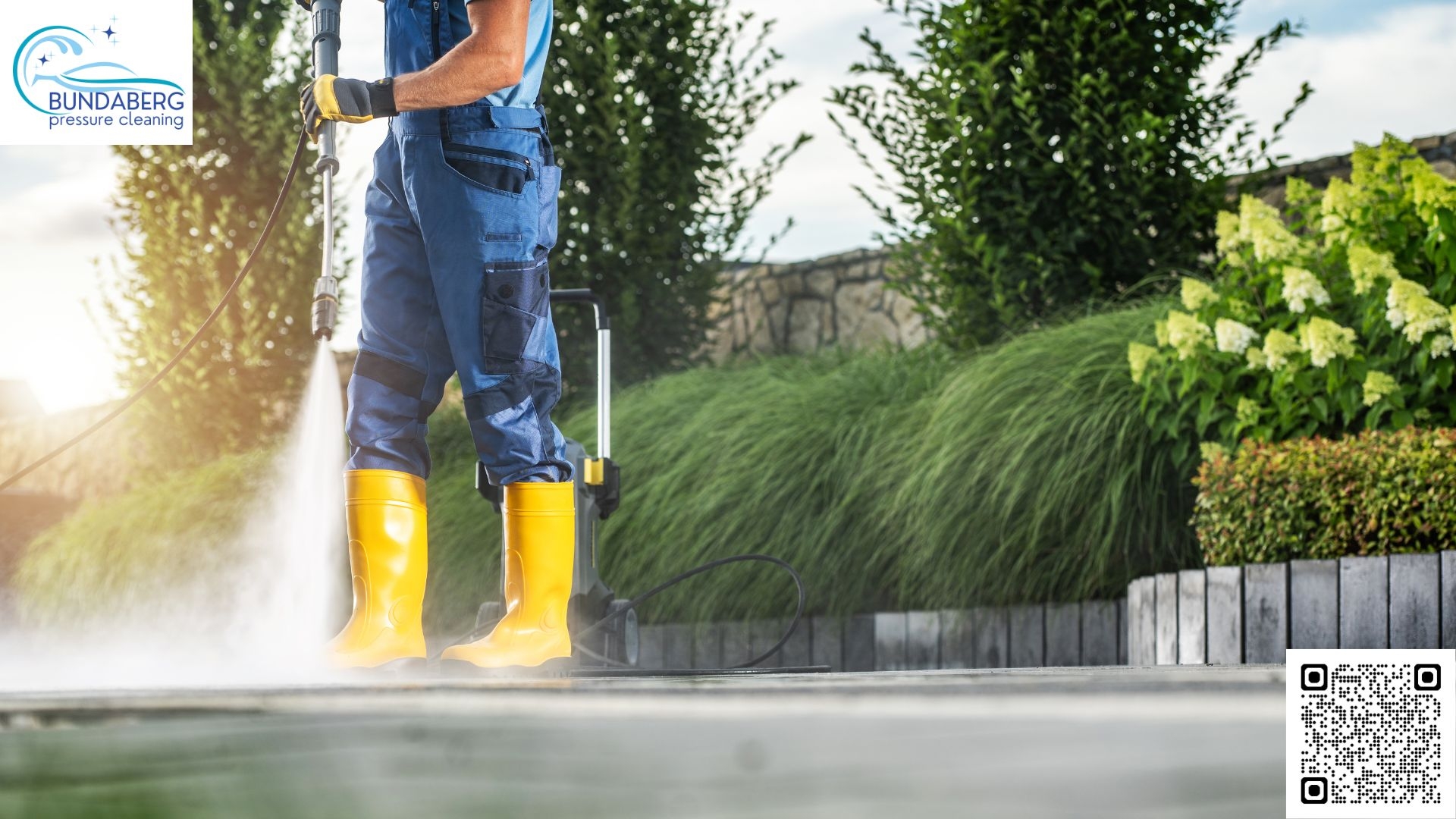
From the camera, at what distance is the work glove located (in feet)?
6.98

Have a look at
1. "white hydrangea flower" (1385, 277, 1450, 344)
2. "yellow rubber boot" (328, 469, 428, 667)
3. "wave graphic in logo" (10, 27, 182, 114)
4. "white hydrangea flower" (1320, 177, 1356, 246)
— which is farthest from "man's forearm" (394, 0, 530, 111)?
"white hydrangea flower" (1320, 177, 1356, 246)

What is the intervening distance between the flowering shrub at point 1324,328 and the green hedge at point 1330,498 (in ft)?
1.03

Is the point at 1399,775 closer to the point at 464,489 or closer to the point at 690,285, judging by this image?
the point at 464,489

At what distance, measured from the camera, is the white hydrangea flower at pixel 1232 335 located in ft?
12.8

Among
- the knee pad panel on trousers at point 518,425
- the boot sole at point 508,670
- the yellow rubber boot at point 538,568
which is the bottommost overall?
the boot sole at point 508,670

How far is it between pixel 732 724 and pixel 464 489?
513 centimetres

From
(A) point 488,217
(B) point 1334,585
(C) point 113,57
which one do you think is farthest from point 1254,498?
(C) point 113,57

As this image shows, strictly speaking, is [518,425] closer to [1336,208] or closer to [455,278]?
[455,278]

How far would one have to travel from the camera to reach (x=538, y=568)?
7.32ft

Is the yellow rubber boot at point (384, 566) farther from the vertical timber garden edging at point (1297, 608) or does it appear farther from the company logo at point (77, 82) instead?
the company logo at point (77, 82)

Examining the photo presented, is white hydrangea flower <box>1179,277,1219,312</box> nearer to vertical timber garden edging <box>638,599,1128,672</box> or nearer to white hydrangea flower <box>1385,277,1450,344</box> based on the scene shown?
white hydrangea flower <box>1385,277,1450,344</box>

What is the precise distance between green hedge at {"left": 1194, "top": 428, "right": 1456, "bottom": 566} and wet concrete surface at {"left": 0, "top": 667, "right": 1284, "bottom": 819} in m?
2.65

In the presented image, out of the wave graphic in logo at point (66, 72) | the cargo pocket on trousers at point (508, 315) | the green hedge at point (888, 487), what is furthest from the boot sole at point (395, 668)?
the wave graphic in logo at point (66, 72)

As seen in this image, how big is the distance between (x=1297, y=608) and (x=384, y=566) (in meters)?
2.25
